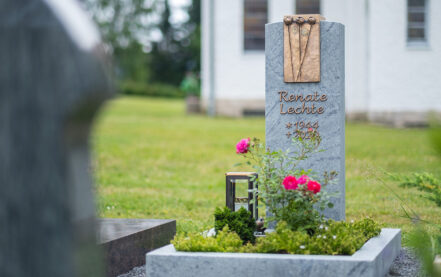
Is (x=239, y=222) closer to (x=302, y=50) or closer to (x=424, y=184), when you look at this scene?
(x=302, y=50)

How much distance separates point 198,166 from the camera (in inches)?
504

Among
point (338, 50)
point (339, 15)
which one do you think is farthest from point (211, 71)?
point (338, 50)

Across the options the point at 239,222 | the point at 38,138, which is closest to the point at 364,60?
the point at 239,222

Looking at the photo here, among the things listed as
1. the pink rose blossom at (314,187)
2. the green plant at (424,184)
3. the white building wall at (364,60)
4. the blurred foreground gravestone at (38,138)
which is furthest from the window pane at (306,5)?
the blurred foreground gravestone at (38,138)

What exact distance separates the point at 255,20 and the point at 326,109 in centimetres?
Answer: 1674

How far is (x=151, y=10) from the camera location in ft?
142

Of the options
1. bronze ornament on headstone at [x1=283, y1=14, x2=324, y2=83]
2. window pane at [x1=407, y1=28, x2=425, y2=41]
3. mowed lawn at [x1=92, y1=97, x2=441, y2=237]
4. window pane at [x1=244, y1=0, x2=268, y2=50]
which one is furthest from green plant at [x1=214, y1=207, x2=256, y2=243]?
window pane at [x1=244, y1=0, x2=268, y2=50]

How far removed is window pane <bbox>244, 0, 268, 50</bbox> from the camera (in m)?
22.5

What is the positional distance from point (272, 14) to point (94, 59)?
20628 mm

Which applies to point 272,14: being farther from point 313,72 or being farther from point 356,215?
point 313,72

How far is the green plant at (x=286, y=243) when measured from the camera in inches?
197

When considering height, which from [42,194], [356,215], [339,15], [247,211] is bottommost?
[356,215]

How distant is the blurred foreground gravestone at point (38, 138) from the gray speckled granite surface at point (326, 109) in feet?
14.1

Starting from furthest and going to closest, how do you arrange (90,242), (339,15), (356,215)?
1. (339,15)
2. (356,215)
3. (90,242)
